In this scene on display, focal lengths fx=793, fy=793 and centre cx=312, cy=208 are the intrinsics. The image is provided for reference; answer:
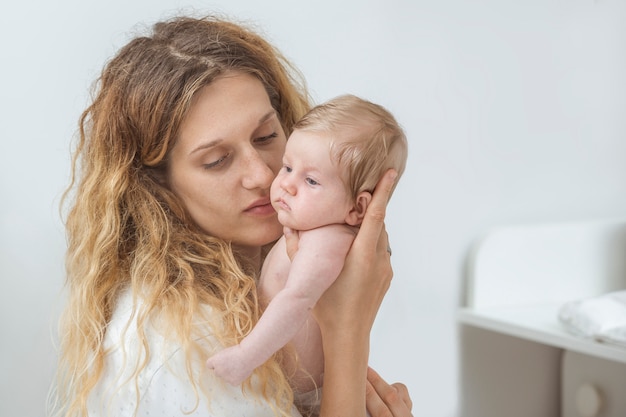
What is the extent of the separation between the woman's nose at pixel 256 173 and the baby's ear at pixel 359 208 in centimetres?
15

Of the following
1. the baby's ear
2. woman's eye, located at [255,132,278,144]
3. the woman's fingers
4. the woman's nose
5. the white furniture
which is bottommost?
the white furniture

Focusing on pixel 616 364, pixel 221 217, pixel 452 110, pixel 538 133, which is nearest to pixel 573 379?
pixel 616 364

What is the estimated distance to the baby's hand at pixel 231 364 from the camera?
38.0 inches

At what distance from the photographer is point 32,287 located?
4.76 feet

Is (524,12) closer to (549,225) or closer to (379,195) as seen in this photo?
(549,225)

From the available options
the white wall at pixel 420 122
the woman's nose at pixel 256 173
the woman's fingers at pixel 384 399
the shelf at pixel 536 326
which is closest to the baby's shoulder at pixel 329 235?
the woman's nose at pixel 256 173

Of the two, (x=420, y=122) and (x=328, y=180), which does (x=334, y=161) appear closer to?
(x=328, y=180)

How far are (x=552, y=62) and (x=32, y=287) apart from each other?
1.65 meters

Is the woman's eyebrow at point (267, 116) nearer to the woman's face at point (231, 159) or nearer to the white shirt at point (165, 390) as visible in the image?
the woman's face at point (231, 159)

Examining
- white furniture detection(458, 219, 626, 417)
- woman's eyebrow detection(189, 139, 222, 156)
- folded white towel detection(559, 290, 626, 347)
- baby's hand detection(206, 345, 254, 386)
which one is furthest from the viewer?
white furniture detection(458, 219, 626, 417)

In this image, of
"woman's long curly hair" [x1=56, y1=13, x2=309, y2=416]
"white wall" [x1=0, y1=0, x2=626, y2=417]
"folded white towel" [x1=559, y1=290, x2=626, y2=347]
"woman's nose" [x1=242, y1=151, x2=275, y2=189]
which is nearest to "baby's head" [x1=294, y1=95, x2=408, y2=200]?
"woman's nose" [x1=242, y1=151, x2=275, y2=189]

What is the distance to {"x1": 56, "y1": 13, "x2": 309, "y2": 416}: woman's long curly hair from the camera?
3.79 ft

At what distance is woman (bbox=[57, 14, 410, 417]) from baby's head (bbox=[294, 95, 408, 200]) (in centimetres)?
4

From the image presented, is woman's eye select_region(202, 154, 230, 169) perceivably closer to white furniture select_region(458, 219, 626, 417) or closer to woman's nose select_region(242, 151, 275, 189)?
woman's nose select_region(242, 151, 275, 189)
